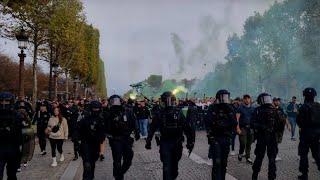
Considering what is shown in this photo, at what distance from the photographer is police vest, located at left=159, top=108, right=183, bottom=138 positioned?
10555 mm

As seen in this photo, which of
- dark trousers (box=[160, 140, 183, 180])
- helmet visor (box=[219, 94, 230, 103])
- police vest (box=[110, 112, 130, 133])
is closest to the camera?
dark trousers (box=[160, 140, 183, 180])

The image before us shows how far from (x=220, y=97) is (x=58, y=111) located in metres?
7.06

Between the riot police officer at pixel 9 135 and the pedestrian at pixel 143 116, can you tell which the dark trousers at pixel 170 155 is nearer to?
the riot police officer at pixel 9 135

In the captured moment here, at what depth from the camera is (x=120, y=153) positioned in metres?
11.2

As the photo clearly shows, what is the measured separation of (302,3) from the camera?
197 feet

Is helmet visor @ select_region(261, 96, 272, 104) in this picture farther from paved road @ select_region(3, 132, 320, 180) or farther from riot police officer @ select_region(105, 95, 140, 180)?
riot police officer @ select_region(105, 95, 140, 180)

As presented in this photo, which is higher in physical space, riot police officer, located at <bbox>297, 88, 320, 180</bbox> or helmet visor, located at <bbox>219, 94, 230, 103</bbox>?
helmet visor, located at <bbox>219, 94, 230, 103</bbox>

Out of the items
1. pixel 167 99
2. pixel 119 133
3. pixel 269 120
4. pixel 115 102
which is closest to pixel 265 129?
pixel 269 120

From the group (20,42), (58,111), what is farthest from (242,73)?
(58,111)

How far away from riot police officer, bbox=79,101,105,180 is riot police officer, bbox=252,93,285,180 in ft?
10.9

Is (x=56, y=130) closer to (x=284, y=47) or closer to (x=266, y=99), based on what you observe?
(x=266, y=99)

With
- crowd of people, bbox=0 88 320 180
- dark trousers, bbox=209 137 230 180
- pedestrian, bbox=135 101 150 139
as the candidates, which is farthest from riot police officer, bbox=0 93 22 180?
pedestrian, bbox=135 101 150 139

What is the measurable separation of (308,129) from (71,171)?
6189 mm

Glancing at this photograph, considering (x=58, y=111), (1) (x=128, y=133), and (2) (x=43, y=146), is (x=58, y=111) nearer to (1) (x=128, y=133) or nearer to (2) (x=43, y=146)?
(2) (x=43, y=146)
